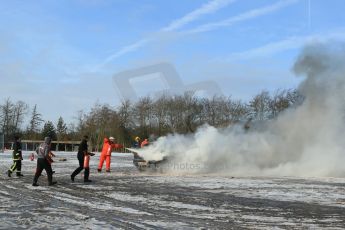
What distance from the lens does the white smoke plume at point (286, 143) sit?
21.5m

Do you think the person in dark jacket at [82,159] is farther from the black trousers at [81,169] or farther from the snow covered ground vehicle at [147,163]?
the snow covered ground vehicle at [147,163]

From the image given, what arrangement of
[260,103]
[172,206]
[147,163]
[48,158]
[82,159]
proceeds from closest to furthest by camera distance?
1. [172,206]
2. [48,158]
3. [82,159]
4. [147,163]
5. [260,103]

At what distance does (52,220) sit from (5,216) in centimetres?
108

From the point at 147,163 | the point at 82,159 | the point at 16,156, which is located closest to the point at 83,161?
the point at 82,159

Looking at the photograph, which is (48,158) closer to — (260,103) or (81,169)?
(81,169)

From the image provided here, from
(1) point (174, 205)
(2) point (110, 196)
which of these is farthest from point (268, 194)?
(2) point (110, 196)

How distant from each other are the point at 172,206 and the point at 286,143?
1311cm

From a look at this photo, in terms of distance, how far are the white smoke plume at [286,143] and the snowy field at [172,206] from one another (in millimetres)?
5600

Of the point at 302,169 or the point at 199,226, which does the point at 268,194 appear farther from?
the point at 302,169

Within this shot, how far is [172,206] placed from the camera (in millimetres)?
10664

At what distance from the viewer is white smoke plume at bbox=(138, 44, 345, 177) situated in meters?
21.5

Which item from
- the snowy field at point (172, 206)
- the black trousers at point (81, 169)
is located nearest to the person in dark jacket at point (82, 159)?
the black trousers at point (81, 169)

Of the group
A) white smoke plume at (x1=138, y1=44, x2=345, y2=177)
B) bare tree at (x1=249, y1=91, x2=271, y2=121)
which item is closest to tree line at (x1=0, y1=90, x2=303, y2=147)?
bare tree at (x1=249, y1=91, x2=271, y2=121)

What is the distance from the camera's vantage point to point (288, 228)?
26.5 ft
